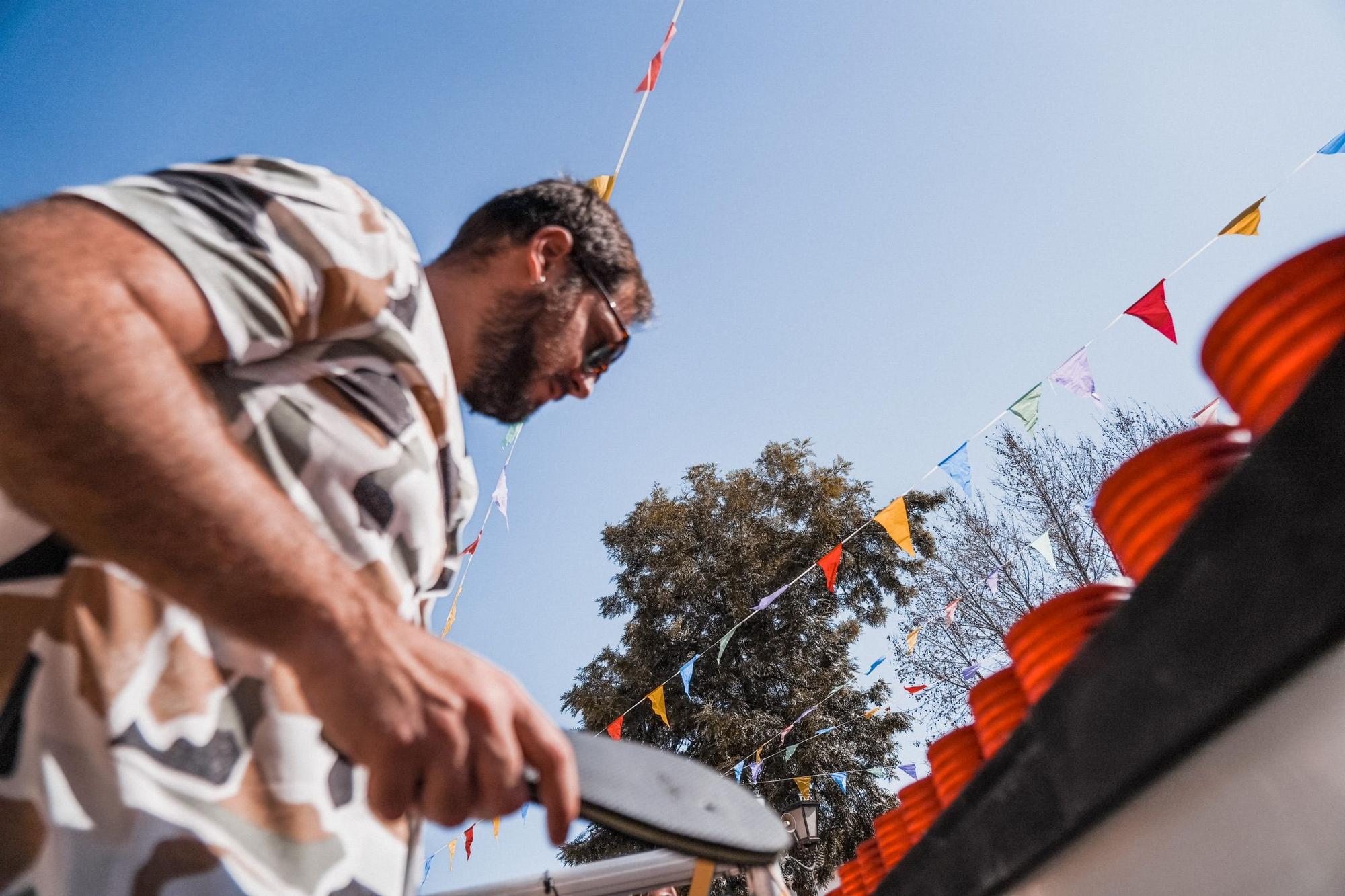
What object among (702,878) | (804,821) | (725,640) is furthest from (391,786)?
(804,821)

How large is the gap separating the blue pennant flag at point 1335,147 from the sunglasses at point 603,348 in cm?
475

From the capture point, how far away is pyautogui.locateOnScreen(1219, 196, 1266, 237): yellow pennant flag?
4457mm

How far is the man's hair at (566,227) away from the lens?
1.31 meters

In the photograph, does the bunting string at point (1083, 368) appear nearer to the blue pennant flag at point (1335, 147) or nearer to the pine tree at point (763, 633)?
the blue pennant flag at point (1335, 147)

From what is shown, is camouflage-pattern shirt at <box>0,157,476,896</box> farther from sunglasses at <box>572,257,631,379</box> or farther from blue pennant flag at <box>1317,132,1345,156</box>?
blue pennant flag at <box>1317,132,1345,156</box>

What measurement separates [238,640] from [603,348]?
1.01 meters

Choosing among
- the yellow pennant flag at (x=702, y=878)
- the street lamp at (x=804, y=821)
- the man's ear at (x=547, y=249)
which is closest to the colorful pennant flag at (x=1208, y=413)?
the street lamp at (x=804, y=821)

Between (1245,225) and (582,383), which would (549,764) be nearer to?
(582,383)

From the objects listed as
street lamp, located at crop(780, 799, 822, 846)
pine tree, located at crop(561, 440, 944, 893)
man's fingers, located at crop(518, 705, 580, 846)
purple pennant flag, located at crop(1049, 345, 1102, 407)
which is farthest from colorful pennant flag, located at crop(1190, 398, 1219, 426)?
pine tree, located at crop(561, 440, 944, 893)

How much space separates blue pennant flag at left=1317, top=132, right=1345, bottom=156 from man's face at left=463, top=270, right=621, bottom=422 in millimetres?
4786

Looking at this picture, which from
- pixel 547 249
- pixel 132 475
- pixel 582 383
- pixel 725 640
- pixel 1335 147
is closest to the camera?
pixel 132 475

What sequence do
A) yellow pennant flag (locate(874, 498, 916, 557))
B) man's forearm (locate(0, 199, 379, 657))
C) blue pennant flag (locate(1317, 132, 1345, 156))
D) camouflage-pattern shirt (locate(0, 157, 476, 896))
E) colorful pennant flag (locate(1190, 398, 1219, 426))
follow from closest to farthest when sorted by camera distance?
1. man's forearm (locate(0, 199, 379, 657))
2. camouflage-pattern shirt (locate(0, 157, 476, 896))
3. blue pennant flag (locate(1317, 132, 1345, 156))
4. colorful pennant flag (locate(1190, 398, 1219, 426))
5. yellow pennant flag (locate(874, 498, 916, 557))

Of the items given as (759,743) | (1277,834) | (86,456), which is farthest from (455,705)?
(759,743)

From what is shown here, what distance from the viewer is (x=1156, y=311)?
16.0 feet
